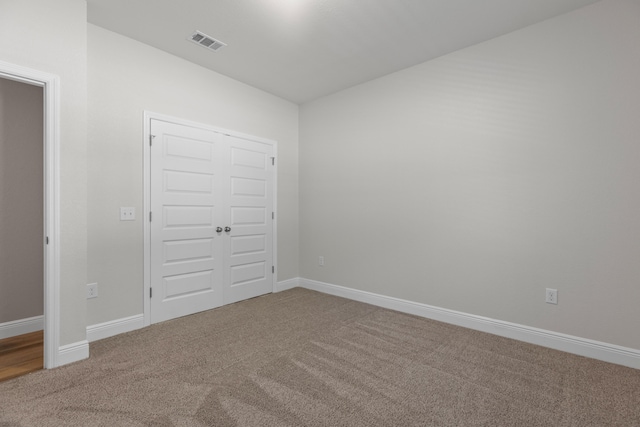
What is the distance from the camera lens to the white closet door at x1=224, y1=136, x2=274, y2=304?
3932mm

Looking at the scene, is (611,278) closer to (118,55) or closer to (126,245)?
(126,245)

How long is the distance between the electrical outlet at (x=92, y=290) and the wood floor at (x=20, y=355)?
0.54 m

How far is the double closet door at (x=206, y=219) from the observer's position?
3.26m

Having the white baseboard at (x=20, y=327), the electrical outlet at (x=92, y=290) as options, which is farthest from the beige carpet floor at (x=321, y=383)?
the white baseboard at (x=20, y=327)

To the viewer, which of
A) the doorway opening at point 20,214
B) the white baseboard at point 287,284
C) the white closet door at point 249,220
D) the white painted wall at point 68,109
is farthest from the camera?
the white baseboard at point 287,284

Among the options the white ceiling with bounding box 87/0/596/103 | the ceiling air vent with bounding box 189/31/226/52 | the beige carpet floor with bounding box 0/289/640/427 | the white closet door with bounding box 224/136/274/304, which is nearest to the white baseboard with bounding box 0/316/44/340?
the beige carpet floor with bounding box 0/289/640/427

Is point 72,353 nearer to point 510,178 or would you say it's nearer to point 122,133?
point 122,133

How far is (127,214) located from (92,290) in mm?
751

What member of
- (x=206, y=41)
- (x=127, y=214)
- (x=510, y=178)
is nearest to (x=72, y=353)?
(x=127, y=214)

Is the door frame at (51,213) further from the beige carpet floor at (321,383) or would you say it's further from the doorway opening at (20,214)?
the doorway opening at (20,214)

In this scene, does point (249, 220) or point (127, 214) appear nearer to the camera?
point (127, 214)

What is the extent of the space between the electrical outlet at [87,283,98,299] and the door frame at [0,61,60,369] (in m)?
0.50

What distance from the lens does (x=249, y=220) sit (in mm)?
4156

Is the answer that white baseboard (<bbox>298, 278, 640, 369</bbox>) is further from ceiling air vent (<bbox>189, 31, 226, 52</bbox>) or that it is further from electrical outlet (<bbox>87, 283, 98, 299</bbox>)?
ceiling air vent (<bbox>189, 31, 226, 52</bbox>)
